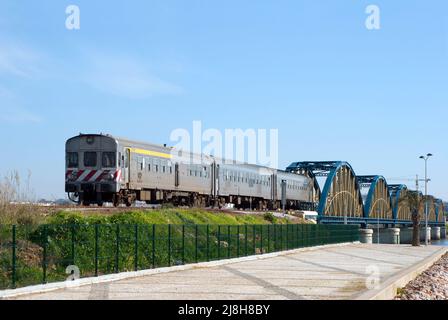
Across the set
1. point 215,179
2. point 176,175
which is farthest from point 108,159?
point 215,179

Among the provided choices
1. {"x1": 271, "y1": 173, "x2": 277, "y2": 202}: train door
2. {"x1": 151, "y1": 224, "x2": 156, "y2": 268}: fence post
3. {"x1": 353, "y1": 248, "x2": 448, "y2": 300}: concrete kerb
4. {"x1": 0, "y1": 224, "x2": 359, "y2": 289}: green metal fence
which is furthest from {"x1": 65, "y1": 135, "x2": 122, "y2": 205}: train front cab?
{"x1": 271, "y1": 173, "x2": 277, "y2": 202}: train door

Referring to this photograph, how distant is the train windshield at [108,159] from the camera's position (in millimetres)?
36344

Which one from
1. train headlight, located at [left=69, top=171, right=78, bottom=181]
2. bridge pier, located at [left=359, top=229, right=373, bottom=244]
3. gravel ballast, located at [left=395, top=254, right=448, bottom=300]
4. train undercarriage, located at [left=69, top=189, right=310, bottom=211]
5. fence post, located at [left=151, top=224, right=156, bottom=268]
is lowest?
bridge pier, located at [left=359, top=229, right=373, bottom=244]

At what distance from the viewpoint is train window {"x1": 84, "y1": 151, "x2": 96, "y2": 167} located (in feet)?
121

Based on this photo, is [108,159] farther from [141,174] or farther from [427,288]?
[427,288]

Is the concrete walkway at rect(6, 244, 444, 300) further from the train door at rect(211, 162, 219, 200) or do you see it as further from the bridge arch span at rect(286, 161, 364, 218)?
the bridge arch span at rect(286, 161, 364, 218)

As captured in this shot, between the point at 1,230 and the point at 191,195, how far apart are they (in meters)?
26.6

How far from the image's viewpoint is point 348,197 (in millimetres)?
113625

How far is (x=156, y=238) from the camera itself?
24938 mm

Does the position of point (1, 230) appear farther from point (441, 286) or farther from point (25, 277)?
point (441, 286)

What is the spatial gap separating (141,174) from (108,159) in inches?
103

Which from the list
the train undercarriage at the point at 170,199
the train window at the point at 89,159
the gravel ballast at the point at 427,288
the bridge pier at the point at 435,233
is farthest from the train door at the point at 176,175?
the bridge pier at the point at 435,233

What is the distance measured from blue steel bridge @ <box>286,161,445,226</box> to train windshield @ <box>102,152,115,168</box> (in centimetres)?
4983
